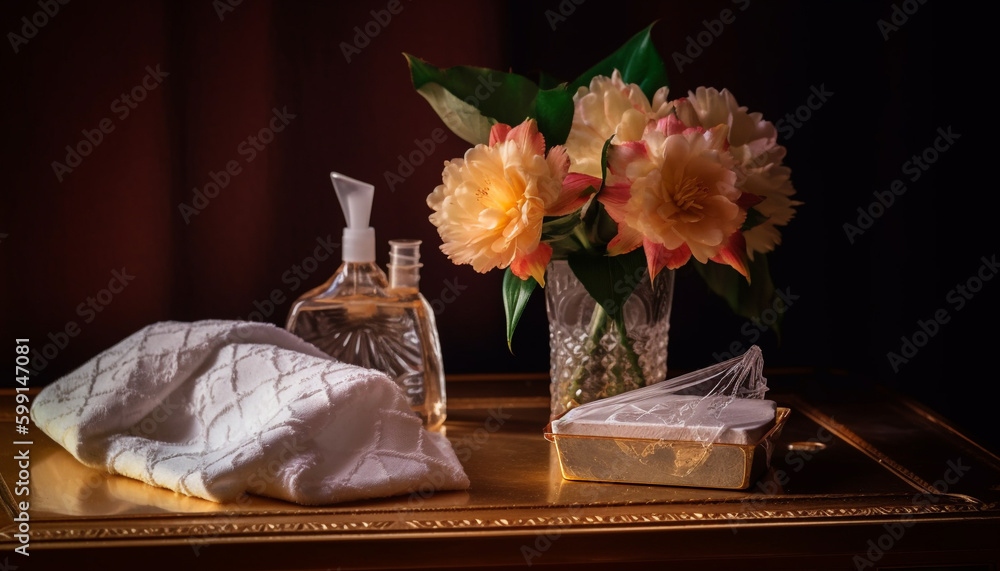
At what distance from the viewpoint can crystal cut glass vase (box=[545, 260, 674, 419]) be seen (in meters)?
0.85

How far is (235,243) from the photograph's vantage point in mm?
1070

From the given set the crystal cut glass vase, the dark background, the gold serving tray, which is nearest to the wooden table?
the gold serving tray

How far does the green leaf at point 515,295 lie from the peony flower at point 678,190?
0.41 feet

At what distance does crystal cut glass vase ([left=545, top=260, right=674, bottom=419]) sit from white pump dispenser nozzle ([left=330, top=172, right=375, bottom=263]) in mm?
184

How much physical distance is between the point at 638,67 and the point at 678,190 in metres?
0.20

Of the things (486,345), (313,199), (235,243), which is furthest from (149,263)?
(486,345)

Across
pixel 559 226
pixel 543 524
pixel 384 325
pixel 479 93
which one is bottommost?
pixel 543 524

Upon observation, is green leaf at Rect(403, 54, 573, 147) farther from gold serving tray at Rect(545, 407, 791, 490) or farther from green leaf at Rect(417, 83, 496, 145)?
gold serving tray at Rect(545, 407, 791, 490)

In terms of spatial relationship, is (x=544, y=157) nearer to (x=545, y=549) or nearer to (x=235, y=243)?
(x=545, y=549)

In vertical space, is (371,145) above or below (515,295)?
above

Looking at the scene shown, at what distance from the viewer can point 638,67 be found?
86 centimetres

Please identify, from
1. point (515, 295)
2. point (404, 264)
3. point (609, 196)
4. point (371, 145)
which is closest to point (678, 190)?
point (609, 196)

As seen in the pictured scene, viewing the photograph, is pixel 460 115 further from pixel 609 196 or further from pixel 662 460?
pixel 662 460

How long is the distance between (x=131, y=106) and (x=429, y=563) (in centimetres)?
66
